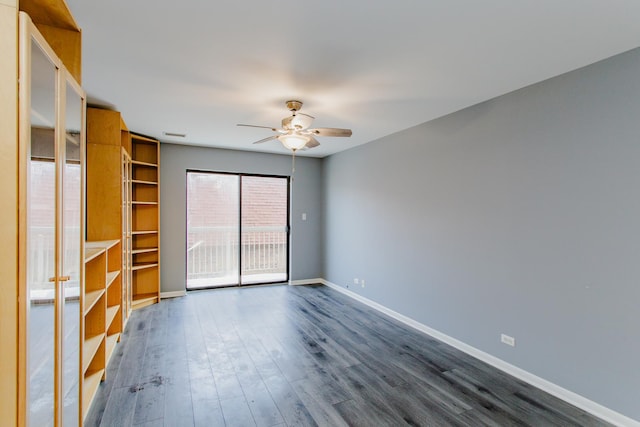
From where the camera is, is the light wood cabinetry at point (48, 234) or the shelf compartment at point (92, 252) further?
the shelf compartment at point (92, 252)

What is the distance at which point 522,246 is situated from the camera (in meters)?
2.75

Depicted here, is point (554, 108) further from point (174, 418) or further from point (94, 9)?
point (174, 418)

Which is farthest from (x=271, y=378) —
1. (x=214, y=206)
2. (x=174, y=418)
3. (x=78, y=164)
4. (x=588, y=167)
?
(x=214, y=206)

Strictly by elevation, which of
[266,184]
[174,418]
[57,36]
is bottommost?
[174,418]

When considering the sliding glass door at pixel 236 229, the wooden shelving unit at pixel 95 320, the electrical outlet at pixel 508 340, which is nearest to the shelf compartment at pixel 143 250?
the sliding glass door at pixel 236 229

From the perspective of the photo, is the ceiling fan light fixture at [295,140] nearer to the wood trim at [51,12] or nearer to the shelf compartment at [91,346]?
the wood trim at [51,12]

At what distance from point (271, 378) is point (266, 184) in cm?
395

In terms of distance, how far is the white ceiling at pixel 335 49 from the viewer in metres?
1.69

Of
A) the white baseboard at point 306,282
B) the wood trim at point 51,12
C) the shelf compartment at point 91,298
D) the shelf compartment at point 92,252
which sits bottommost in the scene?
the white baseboard at point 306,282

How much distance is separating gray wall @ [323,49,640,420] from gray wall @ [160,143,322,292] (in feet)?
7.77

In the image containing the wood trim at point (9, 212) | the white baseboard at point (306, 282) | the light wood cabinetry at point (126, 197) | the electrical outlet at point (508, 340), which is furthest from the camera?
the white baseboard at point (306, 282)

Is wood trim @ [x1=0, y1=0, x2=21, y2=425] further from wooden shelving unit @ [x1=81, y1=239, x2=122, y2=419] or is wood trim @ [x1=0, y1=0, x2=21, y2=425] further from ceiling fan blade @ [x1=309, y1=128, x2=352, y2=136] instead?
ceiling fan blade @ [x1=309, y1=128, x2=352, y2=136]

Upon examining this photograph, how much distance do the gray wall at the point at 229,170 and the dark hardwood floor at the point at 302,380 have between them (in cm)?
124

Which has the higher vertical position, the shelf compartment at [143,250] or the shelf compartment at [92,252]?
the shelf compartment at [92,252]
